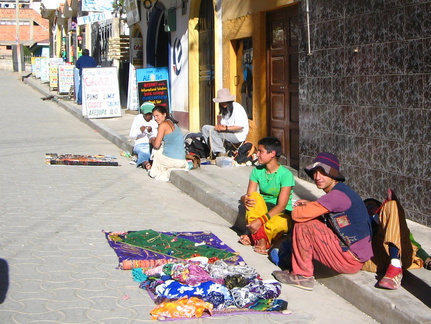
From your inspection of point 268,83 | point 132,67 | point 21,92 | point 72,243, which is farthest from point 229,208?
point 21,92

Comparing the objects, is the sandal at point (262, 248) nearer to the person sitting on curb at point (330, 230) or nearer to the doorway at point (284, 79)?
the person sitting on curb at point (330, 230)

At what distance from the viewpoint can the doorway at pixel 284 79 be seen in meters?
10.3

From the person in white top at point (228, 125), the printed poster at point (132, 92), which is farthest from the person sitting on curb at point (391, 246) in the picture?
the printed poster at point (132, 92)

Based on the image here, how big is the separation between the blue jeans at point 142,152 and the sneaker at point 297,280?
6284mm

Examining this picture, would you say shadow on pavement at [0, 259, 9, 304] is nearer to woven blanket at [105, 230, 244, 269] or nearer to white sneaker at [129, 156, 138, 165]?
woven blanket at [105, 230, 244, 269]

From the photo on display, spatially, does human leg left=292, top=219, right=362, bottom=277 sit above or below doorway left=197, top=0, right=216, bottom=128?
below

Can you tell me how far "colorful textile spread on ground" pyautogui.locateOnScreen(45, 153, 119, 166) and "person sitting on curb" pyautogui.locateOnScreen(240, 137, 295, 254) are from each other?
5408mm

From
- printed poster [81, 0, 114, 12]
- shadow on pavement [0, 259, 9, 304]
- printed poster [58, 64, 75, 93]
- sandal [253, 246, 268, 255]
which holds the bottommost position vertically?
sandal [253, 246, 268, 255]

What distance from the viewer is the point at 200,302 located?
4.84m

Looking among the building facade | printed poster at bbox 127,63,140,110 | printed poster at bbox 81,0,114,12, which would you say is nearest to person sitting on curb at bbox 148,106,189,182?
the building facade

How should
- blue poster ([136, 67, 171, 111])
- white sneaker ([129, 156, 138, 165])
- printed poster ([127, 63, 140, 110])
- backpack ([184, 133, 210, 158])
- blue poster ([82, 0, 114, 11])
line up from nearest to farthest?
1. backpack ([184, 133, 210, 158])
2. white sneaker ([129, 156, 138, 165])
3. blue poster ([136, 67, 171, 111])
4. printed poster ([127, 63, 140, 110])
5. blue poster ([82, 0, 114, 11])

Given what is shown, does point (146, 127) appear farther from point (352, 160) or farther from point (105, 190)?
point (352, 160)

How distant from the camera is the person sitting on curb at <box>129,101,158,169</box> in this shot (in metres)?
11.6

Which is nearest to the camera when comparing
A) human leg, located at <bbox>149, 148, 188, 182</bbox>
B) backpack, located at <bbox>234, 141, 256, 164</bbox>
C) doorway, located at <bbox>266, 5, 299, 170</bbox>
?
doorway, located at <bbox>266, 5, 299, 170</bbox>
